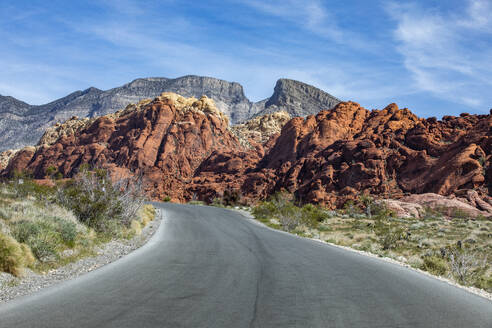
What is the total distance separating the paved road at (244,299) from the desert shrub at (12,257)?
109cm

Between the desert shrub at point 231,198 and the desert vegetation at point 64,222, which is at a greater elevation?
the desert vegetation at point 64,222

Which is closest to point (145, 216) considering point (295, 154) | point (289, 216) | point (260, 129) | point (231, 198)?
point (289, 216)

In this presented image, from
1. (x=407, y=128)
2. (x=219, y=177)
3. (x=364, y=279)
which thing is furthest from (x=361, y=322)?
(x=219, y=177)

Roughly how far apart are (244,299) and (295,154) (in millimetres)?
67419

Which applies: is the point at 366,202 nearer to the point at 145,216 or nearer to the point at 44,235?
the point at 145,216

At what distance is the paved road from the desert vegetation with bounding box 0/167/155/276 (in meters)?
1.25

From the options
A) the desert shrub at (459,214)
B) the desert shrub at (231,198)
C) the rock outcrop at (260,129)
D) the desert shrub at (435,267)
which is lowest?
the desert shrub at (231,198)

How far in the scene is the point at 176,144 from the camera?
281ft

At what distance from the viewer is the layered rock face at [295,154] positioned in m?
49.4

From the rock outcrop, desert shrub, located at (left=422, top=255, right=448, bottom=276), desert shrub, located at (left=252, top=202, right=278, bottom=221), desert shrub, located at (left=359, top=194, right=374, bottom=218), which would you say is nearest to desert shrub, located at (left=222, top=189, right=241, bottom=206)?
desert shrub, located at (left=359, top=194, right=374, bottom=218)

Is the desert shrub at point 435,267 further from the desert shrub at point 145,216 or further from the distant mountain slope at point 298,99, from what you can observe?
the distant mountain slope at point 298,99

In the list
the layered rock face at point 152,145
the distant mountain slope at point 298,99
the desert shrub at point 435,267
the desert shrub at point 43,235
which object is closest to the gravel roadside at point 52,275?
the desert shrub at point 43,235

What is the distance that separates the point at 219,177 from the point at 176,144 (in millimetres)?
17755

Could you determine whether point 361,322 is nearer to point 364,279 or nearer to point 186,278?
point 364,279
